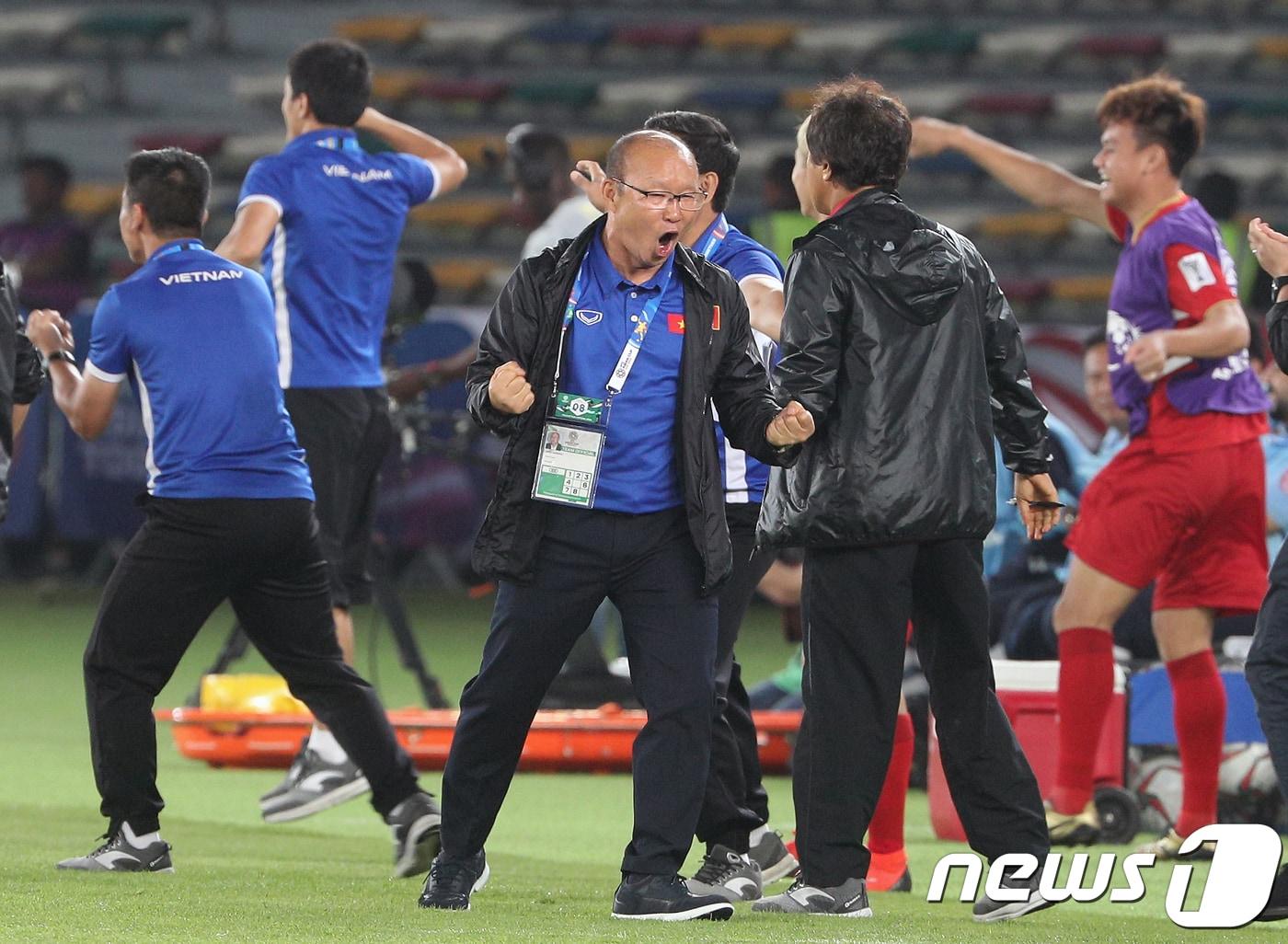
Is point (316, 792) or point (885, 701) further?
point (316, 792)

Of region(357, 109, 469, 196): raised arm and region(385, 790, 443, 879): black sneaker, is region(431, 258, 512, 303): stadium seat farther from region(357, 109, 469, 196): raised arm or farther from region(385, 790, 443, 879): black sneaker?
region(385, 790, 443, 879): black sneaker

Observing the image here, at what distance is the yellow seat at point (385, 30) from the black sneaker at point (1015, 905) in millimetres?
15178

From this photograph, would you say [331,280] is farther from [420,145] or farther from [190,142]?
[190,142]

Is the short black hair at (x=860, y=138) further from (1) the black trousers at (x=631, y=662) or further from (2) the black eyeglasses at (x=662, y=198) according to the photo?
(1) the black trousers at (x=631, y=662)

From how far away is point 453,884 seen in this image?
16.3 feet

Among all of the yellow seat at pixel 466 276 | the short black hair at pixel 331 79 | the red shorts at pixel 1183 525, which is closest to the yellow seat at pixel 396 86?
the yellow seat at pixel 466 276

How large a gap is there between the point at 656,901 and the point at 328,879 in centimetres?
118

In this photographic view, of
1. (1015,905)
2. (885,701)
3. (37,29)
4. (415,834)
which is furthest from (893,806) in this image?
(37,29)

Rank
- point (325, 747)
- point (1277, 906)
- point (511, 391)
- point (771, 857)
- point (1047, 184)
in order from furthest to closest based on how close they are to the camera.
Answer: point (325, 747), point (1047, 184), point (771, 857), point (1277, 906), point (511, 391)

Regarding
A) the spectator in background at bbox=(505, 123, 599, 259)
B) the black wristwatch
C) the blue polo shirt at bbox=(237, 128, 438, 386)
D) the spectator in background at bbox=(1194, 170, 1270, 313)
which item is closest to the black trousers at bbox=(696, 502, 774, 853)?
the black wristwatch

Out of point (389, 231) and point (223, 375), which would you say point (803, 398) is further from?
point (389, 231)

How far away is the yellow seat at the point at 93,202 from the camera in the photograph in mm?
18062

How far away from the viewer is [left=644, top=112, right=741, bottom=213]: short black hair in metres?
5.63

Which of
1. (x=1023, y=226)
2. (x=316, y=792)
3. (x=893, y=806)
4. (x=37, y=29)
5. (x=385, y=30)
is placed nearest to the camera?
(x=893, y=806)
